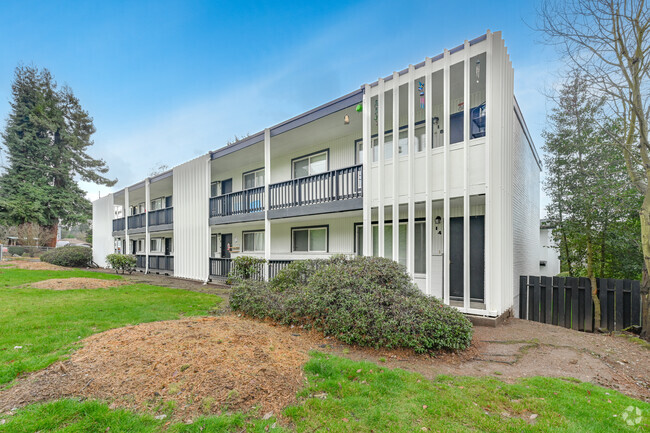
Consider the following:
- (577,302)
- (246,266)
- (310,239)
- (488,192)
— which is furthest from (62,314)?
(577,302)

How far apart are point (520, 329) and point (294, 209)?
7179 mm

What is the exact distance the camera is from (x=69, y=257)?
1959cm

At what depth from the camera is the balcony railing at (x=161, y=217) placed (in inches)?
645

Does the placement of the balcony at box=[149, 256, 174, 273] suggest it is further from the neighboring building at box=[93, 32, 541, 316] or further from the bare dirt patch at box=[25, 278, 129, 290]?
the bare dirt patch at box=[25, 278, 129, 290]

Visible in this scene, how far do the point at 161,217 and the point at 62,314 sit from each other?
11.7 m

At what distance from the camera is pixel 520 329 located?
6.20 m

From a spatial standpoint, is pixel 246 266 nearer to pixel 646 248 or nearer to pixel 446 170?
pixel 446 170

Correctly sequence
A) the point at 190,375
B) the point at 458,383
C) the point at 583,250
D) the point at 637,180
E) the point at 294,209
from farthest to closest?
the point at 294,209, the point at 583,250, the point at 637,180, the point at 458,383, the point at 190,375

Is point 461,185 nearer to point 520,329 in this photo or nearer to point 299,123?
point 520,329

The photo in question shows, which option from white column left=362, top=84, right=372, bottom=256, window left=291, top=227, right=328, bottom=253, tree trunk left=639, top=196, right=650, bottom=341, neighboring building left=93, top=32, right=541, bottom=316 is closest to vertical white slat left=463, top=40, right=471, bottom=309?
neighboring building left=93, top=32, right=541, bottom=316

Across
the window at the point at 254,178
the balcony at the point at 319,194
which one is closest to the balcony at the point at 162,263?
the window at the point at 254,178

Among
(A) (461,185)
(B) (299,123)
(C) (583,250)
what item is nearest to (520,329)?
(A) (461,185)

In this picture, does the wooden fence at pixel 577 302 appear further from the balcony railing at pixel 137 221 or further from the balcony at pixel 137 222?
the balcony at pixel 137 222

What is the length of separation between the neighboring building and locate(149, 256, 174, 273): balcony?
4.23 ft
